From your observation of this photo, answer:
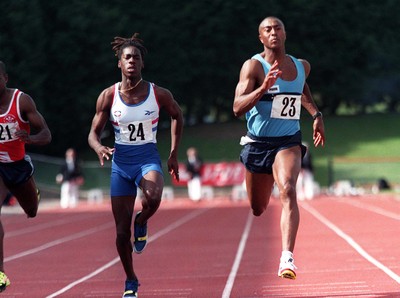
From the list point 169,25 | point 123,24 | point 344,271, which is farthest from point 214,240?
point 169,25

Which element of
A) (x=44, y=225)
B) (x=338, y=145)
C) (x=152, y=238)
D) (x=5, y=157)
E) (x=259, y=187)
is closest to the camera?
(x=5, y=157)

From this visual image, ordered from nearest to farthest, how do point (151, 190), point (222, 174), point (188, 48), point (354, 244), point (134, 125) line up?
point (151, 190)
point (134, 125)
point (354, 244)
point (222, 174)
point (188, 48)

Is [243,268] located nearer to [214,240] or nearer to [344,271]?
[344,271]

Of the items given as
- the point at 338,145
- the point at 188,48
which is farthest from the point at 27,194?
the point at 188,48

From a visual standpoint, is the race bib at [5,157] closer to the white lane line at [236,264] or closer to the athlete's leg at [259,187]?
the athlete's leg at [259,187]

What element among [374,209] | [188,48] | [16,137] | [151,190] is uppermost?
[16,137]

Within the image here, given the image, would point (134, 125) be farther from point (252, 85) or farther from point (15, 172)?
point (15, 172)

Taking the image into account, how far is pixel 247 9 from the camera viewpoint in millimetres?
58938

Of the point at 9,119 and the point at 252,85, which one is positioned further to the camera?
the point at 9,119

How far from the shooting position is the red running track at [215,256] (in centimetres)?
1107

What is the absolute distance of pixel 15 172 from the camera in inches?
405

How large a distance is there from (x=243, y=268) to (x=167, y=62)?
43826 millimetres

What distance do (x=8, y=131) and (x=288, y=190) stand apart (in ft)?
8.07

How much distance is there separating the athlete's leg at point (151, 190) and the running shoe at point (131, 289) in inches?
22.3
